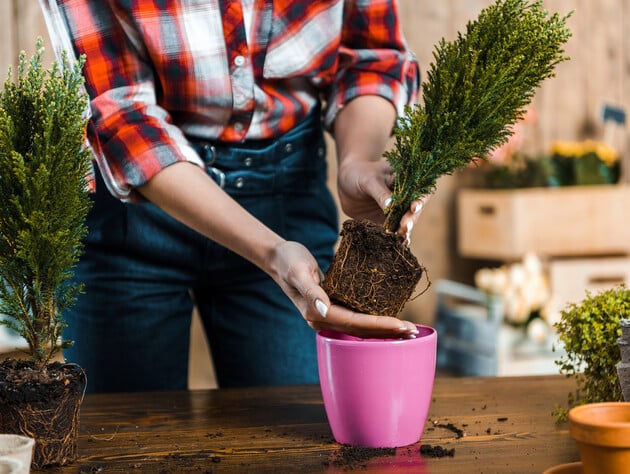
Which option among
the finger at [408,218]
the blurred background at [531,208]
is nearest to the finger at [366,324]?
the finger at [408,218]

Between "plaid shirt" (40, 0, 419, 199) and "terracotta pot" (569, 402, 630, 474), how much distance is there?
25.7 inches

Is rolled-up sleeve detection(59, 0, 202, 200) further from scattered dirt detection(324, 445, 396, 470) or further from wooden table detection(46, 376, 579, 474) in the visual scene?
scattered dirt detection(324, 445, 396, 470)

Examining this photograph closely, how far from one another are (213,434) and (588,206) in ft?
7.90

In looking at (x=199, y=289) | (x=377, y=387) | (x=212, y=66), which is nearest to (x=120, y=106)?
(x=212, y=66)

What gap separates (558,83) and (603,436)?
9.86 feet

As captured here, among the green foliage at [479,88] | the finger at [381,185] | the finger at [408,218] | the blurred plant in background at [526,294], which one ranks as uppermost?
the green foliage at [479,88]

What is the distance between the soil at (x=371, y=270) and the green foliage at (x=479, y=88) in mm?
74

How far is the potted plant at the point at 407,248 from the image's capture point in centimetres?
96

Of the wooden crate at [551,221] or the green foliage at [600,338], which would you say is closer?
the green foliage at [600,338]

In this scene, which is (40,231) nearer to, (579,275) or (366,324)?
(366,324)

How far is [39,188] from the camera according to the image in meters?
0.87

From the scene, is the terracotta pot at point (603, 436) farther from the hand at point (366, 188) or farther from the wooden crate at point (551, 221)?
the wooden crate at point (551, 221)

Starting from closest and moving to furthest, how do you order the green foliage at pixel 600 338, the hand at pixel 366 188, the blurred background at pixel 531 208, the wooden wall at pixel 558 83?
the green foliage at pixel 600 338, the hand at pixel 366 188, the blurred background at pixel 531 208, the wooden wall at pixel 558 83

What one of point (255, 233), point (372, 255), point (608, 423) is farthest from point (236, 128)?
point (608, 423)
